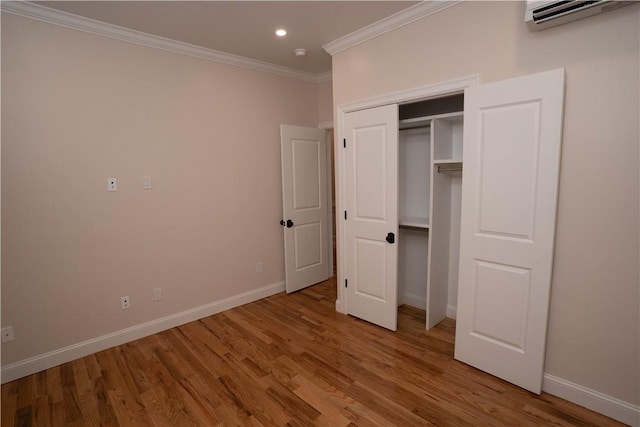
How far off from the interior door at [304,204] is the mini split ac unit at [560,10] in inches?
101

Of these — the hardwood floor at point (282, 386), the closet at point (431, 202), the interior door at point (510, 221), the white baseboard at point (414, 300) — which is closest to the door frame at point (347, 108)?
the interior door at point (510, 221)

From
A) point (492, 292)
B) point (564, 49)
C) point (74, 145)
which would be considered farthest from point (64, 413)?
point (564, 49)

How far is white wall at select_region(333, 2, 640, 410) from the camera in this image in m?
1.77

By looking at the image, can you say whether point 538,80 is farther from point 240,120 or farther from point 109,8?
point 109,8

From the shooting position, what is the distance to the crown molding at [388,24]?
2.43 metres

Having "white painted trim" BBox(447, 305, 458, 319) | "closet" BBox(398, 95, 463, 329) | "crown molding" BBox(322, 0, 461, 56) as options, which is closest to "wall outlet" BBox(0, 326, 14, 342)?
"closet" BBox(398, 95, 463, 329)

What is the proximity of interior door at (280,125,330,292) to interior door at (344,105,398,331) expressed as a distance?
3.20 feet

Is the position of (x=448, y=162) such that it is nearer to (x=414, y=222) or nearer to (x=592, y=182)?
A: (x=414, y=222)

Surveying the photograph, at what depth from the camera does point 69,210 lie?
261cm

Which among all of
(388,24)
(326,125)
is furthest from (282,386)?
(326,125)

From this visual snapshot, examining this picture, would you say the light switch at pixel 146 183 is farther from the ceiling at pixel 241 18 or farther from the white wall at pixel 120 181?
the ceiling at pixel 241 18

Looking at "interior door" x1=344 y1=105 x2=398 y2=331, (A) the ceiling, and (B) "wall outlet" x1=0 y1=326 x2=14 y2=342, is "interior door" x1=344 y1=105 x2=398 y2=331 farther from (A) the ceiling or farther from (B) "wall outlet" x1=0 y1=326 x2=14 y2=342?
(B) "wall outlet" x1=0 y1=326 x2=14 y2=342

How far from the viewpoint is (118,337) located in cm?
291

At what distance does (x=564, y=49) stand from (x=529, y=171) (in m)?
0.75
